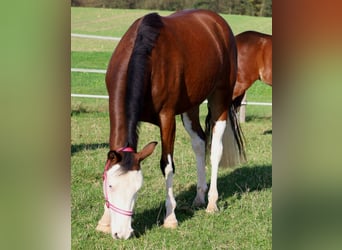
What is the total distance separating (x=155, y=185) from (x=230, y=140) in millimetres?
647

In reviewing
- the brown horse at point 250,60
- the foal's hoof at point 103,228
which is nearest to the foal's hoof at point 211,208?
the foal's hoof at point 103,228

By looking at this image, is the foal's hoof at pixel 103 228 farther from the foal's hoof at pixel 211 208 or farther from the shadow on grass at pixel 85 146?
the shadow on grass at pixel 85 146

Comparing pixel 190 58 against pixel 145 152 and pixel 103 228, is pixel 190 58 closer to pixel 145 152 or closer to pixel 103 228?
pixel 145 152

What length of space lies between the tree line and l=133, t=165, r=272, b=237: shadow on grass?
1.11 metres

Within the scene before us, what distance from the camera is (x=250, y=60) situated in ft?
16.8

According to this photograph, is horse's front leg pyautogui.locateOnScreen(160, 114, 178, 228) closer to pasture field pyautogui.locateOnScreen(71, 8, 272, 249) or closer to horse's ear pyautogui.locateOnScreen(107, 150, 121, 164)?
pasture field pyautogui.locateOnScreen(71, 8, 272, 249)

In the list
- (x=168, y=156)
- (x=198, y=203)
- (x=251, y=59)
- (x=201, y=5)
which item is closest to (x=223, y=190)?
(x=198, y=203)

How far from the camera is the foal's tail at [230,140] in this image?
3346mm

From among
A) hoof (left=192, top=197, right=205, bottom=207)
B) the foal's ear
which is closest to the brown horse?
hoof (left=192, top=197, right=205, bottom=207)

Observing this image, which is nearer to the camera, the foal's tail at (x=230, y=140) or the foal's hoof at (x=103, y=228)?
the foal's hoof at (x=103, y=228)

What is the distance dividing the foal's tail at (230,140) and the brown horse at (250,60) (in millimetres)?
1251

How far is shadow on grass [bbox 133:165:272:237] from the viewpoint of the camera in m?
2.58
